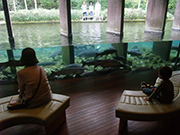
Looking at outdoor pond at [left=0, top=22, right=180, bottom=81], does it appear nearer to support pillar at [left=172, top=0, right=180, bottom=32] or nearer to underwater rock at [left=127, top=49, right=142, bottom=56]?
underwater rock at [left=127, top=49, right=142, bottom=56]

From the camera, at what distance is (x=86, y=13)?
10.6 meters

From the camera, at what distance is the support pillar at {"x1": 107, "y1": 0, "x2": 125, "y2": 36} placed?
341 inches

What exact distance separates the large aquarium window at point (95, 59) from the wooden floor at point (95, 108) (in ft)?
0.73

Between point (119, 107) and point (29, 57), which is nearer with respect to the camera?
point (29, 57)

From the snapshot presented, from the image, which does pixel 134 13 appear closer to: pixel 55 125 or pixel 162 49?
pixel 162 49

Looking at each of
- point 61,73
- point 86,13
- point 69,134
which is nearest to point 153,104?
point 69,134

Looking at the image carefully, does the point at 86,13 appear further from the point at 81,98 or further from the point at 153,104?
the point at 153,104

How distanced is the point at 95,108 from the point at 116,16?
8058 mm

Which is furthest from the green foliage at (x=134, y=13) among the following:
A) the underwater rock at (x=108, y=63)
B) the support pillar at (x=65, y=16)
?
the underwater rock at (x=108, y=63)

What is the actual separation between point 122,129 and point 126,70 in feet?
7.80

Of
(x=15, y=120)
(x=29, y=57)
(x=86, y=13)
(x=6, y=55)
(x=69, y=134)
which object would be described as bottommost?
(x=69, y=134)

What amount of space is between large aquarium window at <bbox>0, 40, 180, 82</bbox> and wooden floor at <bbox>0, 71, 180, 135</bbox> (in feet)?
0.73

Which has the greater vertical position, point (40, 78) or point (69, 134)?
point (40, 78)

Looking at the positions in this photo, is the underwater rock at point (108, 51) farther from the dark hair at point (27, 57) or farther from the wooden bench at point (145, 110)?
the dark hair at point (27, 57)
